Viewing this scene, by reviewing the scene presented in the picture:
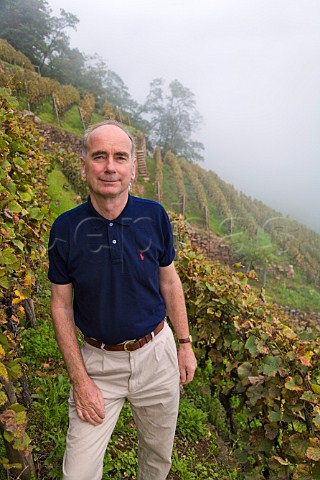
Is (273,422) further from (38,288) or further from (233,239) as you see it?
(233,239)

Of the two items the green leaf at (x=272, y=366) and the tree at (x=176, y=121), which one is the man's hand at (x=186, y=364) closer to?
the green leaf at (x=272, y=366)

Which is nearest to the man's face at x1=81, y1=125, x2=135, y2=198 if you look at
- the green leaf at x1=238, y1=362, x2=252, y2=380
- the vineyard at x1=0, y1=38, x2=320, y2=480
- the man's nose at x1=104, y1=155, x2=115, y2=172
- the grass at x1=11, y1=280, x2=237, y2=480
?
the man's nose at x1=104, y1=155, x2=115, y2=172

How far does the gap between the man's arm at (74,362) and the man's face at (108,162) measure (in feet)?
1.91

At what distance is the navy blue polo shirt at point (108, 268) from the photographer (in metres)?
2.00

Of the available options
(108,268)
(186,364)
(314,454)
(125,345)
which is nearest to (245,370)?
(186,364)

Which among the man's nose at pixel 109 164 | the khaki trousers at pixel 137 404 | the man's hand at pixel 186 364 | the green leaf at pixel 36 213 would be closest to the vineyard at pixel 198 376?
the green leaf at pixel 36 213

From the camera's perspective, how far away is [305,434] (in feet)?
7.03

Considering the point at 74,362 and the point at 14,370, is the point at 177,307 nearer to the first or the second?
the point at 74,362

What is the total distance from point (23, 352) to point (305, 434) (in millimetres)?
3035

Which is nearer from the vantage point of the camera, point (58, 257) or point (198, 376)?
point (58, 257)

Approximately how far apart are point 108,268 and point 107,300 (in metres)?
0.18

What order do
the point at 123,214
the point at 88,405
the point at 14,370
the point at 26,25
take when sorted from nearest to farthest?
the point at 14,370 < the point at 88,405 < the point at 123,214 < the point at 26,25

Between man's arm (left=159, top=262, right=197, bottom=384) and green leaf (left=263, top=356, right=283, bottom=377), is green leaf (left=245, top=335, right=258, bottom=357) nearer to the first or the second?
green leaf (left=263, top=356, right=283, bottom=377)

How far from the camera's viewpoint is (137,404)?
87.4 inches
